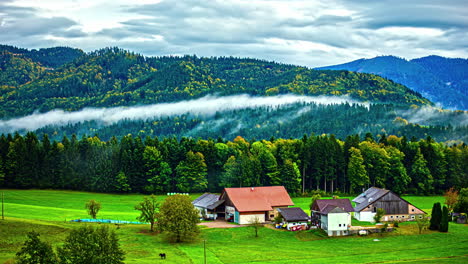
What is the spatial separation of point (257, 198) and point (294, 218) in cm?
1047

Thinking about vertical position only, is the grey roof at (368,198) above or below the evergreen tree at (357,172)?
below

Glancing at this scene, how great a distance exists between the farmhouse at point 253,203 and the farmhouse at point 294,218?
4356 millimetres

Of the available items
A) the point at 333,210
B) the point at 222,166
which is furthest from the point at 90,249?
the point at 222,166

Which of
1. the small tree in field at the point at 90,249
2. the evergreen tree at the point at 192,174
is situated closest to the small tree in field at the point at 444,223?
the small tree in field at the point at 90,249

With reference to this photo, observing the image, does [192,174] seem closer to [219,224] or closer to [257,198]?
[257,198]

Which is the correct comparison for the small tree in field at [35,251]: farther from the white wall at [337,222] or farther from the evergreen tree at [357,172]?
the evergreen tree at [357,172]

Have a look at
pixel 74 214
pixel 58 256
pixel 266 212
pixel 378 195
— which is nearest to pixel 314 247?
pixel 266 212

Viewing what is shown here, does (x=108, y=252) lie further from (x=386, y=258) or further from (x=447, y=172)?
(x=447, y=172)

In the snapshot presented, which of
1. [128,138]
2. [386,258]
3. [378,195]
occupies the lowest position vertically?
[386,258]

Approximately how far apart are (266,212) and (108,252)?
145ft

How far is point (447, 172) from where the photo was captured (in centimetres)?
13675

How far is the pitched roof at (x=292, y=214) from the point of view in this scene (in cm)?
8806

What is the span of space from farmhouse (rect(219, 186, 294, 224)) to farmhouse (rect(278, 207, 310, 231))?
171 inches

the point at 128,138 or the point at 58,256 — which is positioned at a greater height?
the point at 128,138
